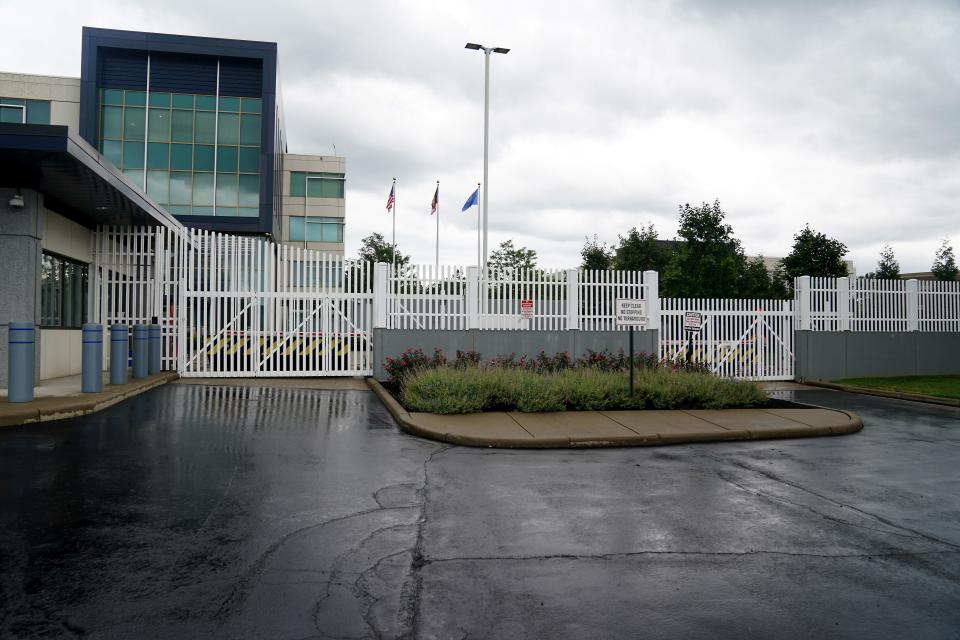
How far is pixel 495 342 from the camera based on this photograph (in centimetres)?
1791

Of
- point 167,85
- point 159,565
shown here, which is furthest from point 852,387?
point 167,85

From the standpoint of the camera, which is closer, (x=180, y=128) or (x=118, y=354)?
(x=118, y=354)

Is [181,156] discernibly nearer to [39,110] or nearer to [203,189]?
[203,189]

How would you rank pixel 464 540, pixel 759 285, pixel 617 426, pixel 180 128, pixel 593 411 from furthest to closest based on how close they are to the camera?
pixel 180 128 → pixel 759 285 → pixel 593 411 → pixel 617 426 → pixel 464 540

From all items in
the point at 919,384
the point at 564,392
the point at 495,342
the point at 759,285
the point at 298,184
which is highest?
the point at 298,184

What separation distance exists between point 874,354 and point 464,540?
19706 millimetres

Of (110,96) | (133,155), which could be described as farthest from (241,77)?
(133,155)

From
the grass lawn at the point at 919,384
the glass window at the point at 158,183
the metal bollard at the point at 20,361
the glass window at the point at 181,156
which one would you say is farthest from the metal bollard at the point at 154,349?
the glass window at the point at 181,156

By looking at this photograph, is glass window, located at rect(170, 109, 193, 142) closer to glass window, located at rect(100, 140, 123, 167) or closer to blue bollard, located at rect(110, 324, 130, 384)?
glass window, located at rect(100, 140, 123, 167)

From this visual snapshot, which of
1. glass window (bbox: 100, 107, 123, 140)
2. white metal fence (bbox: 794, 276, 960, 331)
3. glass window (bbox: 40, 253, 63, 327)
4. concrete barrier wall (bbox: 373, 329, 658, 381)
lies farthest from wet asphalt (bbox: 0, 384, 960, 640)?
glass window (bbox: 100, 107, 123, 140)

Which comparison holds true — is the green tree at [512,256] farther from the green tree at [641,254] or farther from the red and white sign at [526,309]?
the red and white sign at [526,309]

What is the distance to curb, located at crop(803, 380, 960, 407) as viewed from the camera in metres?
14.9

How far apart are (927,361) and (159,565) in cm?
2345

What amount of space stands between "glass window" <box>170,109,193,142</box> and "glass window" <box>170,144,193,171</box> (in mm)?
414
